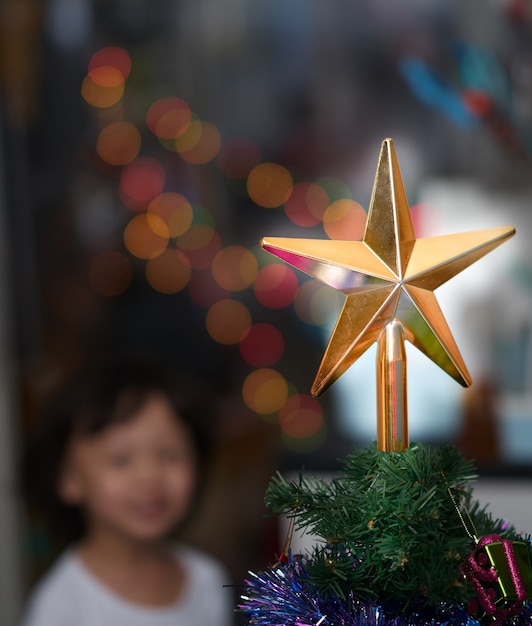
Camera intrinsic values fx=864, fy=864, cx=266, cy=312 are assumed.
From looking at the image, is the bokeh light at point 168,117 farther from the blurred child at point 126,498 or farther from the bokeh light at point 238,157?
the blurred child at point 126,498

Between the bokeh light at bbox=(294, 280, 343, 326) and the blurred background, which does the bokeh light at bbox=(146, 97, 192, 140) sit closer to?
the blurred background

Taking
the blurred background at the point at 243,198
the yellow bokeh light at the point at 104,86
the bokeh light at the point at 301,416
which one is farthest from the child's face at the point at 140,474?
the yellow bokeh light at the point at 104,86

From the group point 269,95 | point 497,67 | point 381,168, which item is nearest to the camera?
Result: point 381,168

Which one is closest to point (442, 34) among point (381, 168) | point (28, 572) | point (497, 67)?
point (497, 67)

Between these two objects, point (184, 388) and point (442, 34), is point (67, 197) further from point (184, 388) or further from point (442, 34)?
point (442, 34)

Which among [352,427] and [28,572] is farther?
[28,572]

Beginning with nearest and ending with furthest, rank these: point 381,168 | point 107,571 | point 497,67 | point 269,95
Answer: point 381,168, point 107,571, point 497,67, point 269,95

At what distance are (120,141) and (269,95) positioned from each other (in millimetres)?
313

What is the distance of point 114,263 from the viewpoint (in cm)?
174

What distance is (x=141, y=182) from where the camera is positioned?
5.66 ft

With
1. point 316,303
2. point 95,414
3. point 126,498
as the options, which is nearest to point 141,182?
point 316,303

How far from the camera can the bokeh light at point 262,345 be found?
1674 millimetres

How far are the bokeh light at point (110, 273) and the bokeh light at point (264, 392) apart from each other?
1.04 feet

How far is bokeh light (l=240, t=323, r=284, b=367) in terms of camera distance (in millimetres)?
1674
